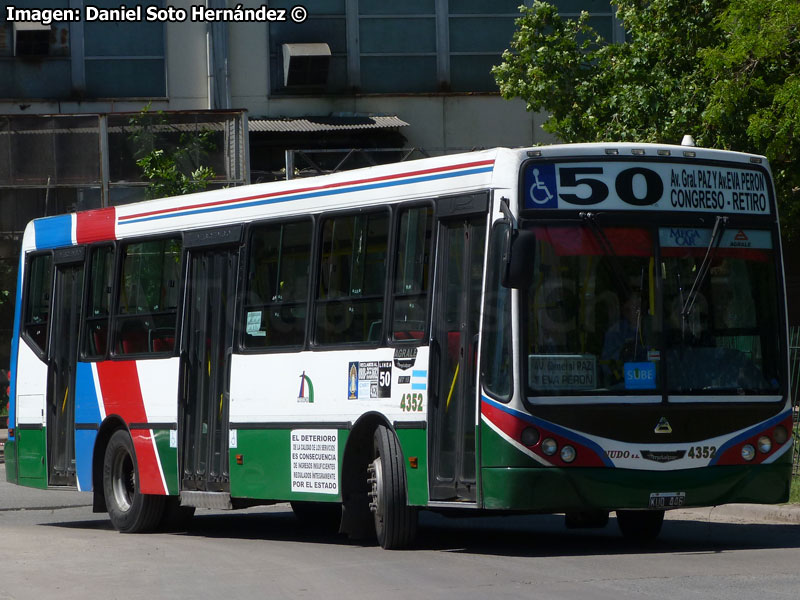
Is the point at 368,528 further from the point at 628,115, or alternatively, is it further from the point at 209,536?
the point at 628,115

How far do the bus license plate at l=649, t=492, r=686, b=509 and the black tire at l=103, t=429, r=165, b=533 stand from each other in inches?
211

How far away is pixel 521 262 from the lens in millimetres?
10102

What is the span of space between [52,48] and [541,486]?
2807 centimetres

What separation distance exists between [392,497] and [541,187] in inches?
96.5

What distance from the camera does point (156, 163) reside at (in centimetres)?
2797

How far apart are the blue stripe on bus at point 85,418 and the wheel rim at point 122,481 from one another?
0.36 m

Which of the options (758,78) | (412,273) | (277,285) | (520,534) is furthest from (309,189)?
(758,78)

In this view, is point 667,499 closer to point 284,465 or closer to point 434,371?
point 434,371

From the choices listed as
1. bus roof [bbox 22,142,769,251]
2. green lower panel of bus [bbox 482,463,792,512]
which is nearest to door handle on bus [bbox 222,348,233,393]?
bus roof [bbox 22,142,769,251]

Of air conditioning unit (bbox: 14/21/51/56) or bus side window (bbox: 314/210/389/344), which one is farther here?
air conditioning unit (bbox: 14/21/51/56)

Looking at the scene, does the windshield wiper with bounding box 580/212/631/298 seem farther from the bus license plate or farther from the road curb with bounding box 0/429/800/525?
the road curb with bounding box 0/429/800/525

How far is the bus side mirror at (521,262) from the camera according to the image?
33.0ft

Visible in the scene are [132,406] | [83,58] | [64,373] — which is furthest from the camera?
[83,58]

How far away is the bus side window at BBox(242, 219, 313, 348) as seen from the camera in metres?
12.3
